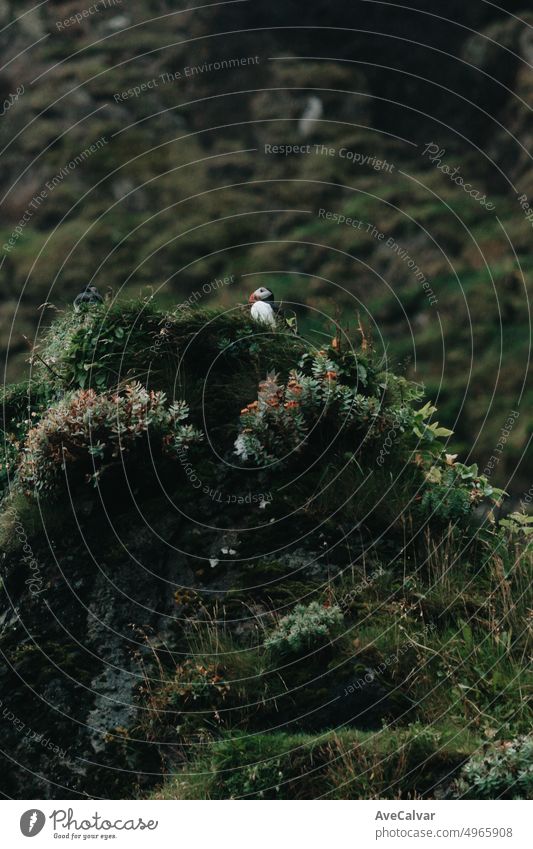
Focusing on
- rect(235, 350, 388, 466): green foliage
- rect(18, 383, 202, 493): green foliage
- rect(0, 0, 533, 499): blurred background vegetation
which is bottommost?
rect(235, 350, 388, 466): green foliage

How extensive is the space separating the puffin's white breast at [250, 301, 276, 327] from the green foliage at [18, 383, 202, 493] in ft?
4.05

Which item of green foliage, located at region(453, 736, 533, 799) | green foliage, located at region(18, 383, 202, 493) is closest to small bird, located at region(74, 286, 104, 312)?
green foliage, located at region(18, 383, 202, 493)

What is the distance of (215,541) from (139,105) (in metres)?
44.7

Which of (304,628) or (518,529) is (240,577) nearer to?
(304,628)

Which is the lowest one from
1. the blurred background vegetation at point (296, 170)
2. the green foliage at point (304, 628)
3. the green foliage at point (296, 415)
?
the green foliage at point (304, 628)

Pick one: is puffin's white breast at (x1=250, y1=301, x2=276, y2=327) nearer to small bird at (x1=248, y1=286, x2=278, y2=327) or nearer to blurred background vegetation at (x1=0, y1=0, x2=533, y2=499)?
small bird at (x1=248, y1=286, x2=278, y2=327)

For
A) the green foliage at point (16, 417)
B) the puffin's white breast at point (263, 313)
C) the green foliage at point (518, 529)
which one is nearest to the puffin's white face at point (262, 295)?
the puffin's white breast at point (263, 313)

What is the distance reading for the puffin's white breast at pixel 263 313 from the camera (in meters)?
10.8

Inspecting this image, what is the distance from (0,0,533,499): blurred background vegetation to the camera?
40.7m

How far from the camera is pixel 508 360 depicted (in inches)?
1510

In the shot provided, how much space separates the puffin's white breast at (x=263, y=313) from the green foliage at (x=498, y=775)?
4657 millimetres

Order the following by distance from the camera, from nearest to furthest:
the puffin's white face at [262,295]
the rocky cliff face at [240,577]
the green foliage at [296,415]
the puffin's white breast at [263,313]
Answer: the rocky cliff face at [240,577] → the green foliage at [296,415] → the puffin's white breast at [263,313] → the puffin's white face at [262,295]

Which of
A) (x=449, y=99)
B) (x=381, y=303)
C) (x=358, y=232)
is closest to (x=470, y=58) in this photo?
(x=449, y=99)

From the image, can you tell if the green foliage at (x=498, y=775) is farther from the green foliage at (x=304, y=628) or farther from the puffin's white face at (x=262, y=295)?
the puffin's white face at (x=262, y=295)
